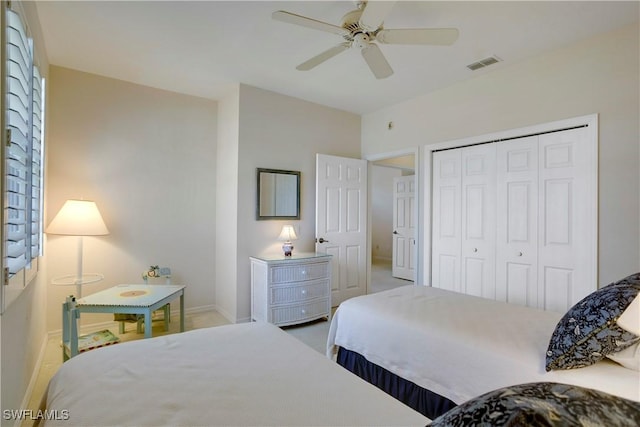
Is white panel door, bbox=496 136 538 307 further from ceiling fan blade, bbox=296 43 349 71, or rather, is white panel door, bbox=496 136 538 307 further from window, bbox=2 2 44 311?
window, bbox=2 2 44 311

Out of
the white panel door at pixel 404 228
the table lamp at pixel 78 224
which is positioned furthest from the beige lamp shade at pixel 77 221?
the white panel door at pixel 404 228

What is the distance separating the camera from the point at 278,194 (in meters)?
3.92

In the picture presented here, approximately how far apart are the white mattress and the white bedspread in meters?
0.69

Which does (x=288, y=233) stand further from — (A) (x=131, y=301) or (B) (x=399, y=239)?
(B) (x=399, y=239)

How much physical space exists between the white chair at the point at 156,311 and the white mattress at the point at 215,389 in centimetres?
197

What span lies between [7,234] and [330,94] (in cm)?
330

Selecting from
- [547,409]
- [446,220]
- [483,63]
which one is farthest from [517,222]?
[547,409]

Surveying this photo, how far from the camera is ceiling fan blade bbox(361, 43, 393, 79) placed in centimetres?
229

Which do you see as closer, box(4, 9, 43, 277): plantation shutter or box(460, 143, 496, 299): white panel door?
box(4, 9, 43, 277): plantation shutter

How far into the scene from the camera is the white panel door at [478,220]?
3.30m

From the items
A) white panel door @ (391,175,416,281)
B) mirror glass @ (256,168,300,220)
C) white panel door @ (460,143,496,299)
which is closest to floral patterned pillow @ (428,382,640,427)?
white panel door @ (460,143,496,299)

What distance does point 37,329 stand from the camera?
8.46 feet

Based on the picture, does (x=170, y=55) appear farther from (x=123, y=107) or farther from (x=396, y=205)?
(x=396, y=205)

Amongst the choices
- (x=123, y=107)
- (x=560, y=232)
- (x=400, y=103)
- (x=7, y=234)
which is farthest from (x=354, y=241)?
Answer: (x=7, y=234)
